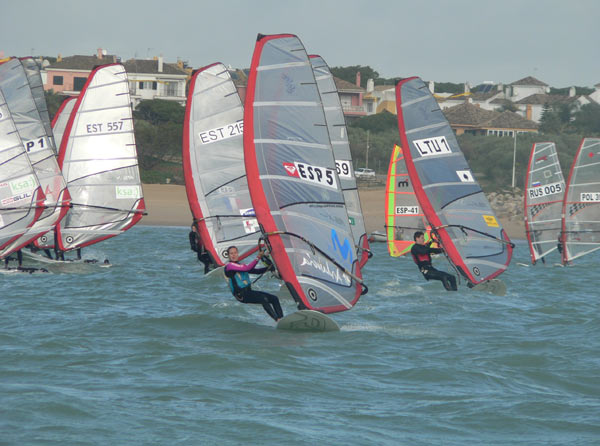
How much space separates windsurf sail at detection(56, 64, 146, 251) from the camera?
1875cm

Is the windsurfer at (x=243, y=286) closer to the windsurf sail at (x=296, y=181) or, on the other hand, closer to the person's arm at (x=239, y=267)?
the person's arm at (x=239, y=267)

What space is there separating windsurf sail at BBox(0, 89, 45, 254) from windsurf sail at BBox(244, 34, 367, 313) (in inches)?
252

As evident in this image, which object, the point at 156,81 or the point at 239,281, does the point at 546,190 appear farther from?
the point at 156,81

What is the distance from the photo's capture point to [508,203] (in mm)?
37562

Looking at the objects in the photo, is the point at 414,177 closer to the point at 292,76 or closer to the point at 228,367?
the point at 292,76

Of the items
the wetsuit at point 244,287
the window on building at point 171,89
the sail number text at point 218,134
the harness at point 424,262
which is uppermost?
the window on building at point 171,89

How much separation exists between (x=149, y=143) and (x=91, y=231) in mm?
23872

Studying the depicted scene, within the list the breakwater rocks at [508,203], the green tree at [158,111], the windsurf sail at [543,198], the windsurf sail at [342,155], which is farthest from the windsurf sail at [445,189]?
the green tree at [158,111]

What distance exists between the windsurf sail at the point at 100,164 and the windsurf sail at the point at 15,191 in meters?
2.30

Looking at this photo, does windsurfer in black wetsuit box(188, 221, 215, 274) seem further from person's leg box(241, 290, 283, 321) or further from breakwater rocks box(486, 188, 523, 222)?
breakwater rocks box(486, 188, 523, 222)

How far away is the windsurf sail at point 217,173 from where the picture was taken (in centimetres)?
1720

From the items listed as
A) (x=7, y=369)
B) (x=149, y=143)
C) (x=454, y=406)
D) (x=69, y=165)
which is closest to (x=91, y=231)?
(x=69, y=165)

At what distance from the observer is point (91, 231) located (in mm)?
18688

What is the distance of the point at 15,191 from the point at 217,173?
3708 millimetres
